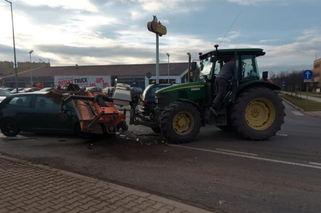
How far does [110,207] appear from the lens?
11.0 feet

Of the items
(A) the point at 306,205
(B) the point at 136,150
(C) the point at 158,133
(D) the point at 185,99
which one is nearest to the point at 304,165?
(A) the point at 306,205

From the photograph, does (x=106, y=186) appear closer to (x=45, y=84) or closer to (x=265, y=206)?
(x=265, y=206)

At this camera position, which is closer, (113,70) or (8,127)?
(8,127)

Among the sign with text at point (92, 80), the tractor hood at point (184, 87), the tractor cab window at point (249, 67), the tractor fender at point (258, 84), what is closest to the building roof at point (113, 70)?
the sign with text at point (92, 80)

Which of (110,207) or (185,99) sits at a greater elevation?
(185,99)

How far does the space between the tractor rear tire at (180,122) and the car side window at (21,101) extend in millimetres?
4629

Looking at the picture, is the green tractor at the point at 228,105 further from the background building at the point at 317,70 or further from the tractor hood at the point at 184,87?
the background building at the point at 317,70

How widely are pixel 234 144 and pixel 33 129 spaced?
6204 mm

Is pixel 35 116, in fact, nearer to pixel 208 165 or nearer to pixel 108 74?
pixel 208 165

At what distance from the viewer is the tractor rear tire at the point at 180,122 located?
6926mm

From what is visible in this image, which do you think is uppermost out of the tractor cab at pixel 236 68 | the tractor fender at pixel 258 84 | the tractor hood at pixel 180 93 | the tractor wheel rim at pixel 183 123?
the tractor cab at pixel 236 68

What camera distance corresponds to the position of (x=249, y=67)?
7879 millimetres

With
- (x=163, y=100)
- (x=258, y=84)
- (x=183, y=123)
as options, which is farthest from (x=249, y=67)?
(x=163, y=100)

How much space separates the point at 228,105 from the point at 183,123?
1.45 m
